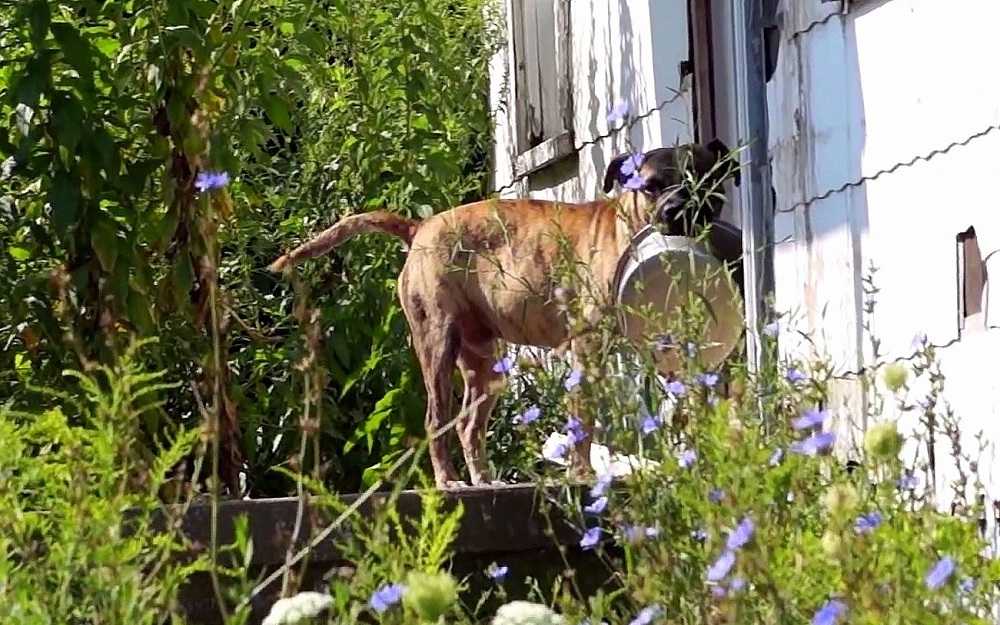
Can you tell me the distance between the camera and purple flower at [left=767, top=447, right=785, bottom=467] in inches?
88.8

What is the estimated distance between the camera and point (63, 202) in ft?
14.2

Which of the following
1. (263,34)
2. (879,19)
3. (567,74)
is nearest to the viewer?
(879,19)

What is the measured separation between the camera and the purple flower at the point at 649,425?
241cm

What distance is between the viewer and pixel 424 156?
6238mm

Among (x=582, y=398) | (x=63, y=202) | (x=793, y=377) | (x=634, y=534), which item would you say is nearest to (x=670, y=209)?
(x=63, y=202)

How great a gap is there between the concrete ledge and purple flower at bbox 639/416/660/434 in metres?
1.06

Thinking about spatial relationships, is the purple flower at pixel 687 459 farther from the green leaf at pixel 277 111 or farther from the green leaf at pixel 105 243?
the green leaf at pixel 277 111

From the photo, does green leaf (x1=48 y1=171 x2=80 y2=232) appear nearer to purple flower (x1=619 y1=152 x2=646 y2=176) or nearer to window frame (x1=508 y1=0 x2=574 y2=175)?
purple flower (x1=619 y1=152 x2=646 y2=176)

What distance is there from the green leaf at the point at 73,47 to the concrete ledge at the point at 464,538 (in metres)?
1.37

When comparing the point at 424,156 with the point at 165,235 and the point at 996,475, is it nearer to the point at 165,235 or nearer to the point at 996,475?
the point at 165,235

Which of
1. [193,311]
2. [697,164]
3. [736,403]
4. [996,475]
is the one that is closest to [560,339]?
[697,164]

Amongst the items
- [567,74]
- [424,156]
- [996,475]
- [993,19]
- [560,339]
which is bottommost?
[996,475]

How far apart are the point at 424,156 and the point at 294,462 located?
432 centimetres

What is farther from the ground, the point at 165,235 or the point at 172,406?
the point at 165,235
